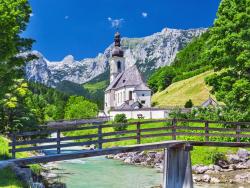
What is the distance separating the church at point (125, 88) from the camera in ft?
351

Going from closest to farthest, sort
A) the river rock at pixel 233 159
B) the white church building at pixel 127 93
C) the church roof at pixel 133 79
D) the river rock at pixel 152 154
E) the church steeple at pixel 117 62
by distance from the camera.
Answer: the river rock at pixel 233 159
the river rock at pixel 152 154
the white church building at pixel 127 93
the church roof at pixel 133 79
the church steeple at pixel 117 62

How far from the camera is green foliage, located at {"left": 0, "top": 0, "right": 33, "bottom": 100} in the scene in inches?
851

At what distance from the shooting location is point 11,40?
2208cm

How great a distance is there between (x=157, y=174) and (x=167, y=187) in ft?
37.3

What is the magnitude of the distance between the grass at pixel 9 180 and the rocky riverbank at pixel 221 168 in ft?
55.0

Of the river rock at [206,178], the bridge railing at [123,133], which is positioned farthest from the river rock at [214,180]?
the bridge railing at [123,133]

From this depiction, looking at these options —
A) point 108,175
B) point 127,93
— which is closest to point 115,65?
point 127,93

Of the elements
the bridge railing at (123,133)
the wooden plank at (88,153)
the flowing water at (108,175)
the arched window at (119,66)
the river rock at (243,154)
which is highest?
the arched window at (119,66)

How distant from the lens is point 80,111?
11662cm

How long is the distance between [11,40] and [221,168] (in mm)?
21333

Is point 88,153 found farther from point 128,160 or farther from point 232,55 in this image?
point 128,160

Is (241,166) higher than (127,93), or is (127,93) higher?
(127,93)

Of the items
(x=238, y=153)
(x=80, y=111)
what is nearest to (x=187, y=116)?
(x=238, y=153)

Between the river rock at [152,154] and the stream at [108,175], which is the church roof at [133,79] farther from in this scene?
the stream at [108,175]
